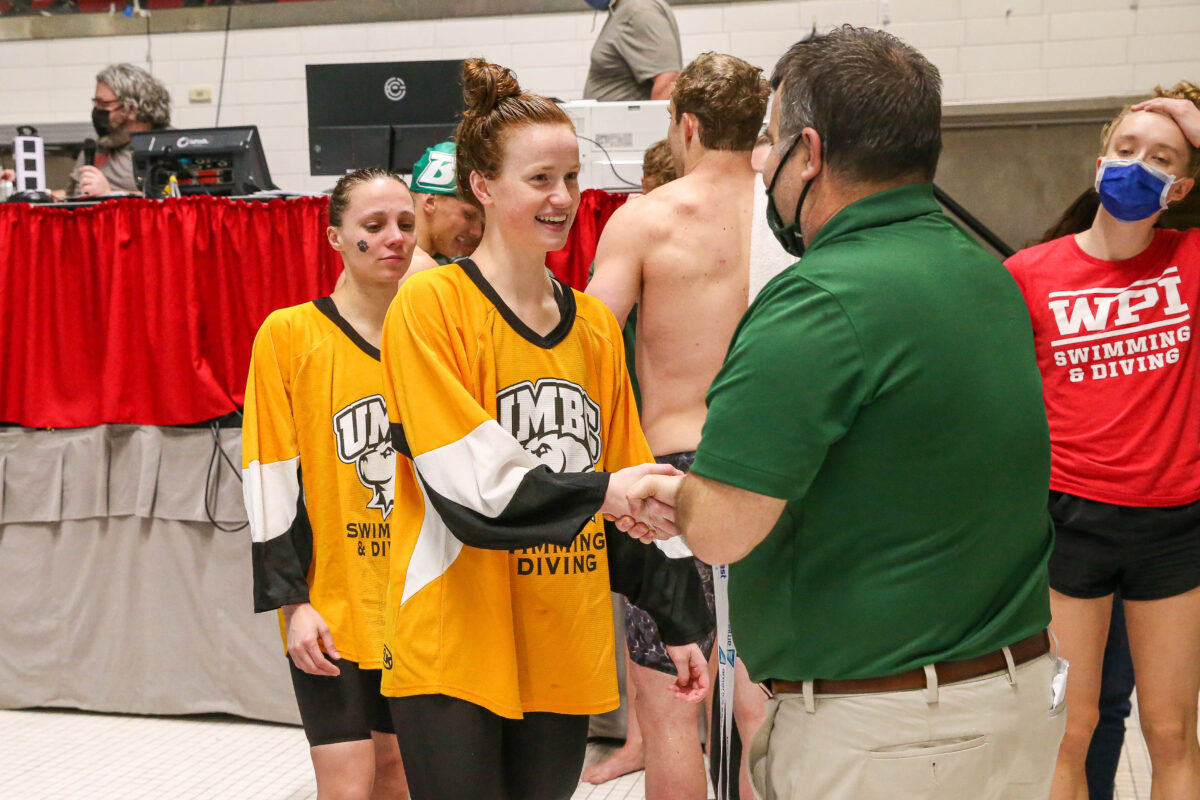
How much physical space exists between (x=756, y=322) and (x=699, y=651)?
3.00ft

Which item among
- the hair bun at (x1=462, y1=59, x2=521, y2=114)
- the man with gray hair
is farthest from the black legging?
the man with gray hair

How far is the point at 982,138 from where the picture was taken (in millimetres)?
6418

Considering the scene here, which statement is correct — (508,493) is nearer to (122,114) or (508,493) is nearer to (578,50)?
(122,114)

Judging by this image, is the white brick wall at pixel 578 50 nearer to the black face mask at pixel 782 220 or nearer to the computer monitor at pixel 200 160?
the computer monitor at pixel 200 160

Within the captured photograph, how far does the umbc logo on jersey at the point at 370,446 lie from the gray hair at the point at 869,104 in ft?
4.04

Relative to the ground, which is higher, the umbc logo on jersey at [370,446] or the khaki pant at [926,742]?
the umbc logo on jersey at [370,446]

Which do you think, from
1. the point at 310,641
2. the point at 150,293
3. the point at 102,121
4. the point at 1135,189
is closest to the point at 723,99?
the point at 1135,189

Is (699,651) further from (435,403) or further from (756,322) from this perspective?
(756,322)

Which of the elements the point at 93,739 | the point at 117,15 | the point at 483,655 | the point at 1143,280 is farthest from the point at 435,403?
the point at 117,15

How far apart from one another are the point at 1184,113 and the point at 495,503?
1.84 m

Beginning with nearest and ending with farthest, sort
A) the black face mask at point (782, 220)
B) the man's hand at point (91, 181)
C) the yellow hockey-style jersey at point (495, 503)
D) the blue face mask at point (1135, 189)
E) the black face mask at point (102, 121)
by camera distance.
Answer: the black face mask at point (782, 220) → the yellow hockey-style jersey at point (495, 503) → the blue face mask at point (1135, 189) → the man's hand at point (91, 181) → the black face mask at point (102, 121)

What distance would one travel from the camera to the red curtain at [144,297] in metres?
3.98

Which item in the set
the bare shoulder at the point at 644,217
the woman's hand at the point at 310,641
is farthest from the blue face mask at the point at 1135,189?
the woman's hand at the point at 310,641

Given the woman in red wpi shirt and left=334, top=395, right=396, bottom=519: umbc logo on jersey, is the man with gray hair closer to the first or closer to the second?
left=334, top=395, right=396, bottom=519: umbc logo on jersey
